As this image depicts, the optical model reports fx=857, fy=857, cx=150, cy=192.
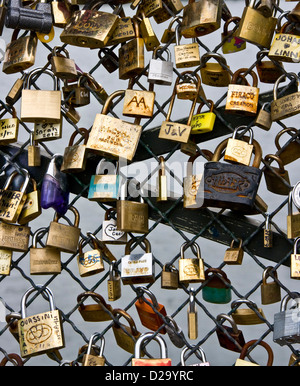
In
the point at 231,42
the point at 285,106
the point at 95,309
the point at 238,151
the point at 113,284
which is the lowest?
the point at 95,309

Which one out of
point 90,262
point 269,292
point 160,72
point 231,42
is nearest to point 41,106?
point 160,72

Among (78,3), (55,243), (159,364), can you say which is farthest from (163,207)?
(78,3)

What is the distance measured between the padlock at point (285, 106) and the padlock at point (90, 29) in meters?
0.59

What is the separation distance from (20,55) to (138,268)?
838 millimetres

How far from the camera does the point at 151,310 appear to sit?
2.70 meters

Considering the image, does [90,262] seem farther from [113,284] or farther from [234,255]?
[234,255]

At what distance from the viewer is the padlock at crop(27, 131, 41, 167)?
289 cm

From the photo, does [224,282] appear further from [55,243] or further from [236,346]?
[55,243]

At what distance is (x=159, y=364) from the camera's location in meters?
2.34

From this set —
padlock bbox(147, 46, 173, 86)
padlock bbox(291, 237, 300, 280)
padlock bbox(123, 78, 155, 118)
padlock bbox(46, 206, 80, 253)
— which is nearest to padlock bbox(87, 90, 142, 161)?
padlock bbox(123, 78, 155, 118)

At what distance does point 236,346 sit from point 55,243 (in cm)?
66

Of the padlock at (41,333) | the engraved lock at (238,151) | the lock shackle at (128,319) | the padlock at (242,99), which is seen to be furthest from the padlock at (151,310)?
the padlock at (242,99)

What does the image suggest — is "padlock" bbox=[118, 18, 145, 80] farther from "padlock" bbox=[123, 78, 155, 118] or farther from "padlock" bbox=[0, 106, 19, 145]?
"padlock" bbox=[0, 106, 19, 145]

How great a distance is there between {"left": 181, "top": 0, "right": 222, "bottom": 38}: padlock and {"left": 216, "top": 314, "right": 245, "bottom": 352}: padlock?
889 millimetres
